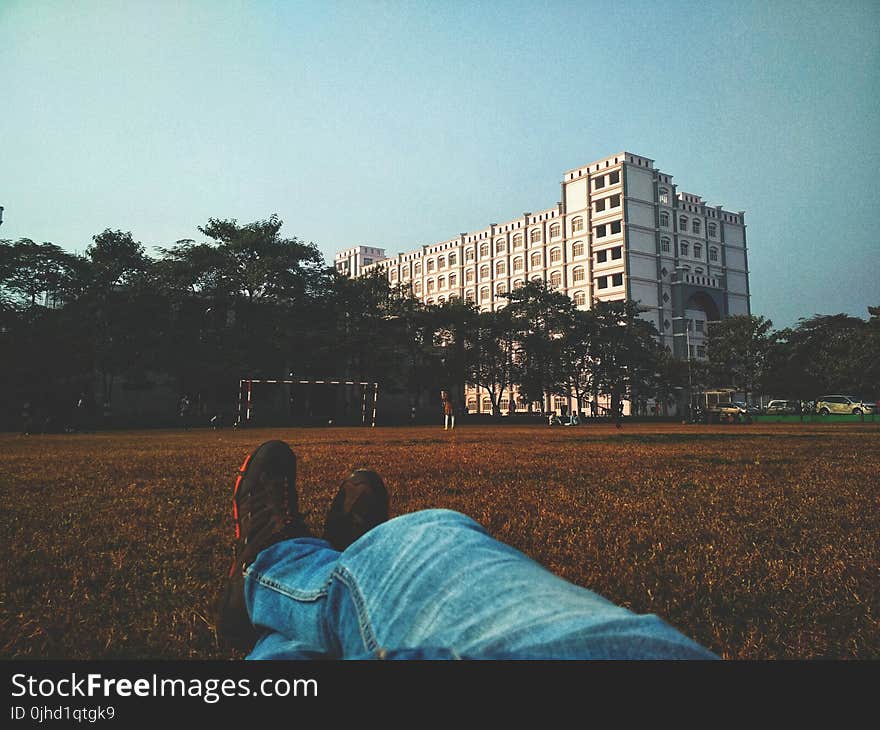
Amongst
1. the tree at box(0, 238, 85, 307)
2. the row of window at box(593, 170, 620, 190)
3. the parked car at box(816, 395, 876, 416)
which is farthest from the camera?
the row of window at box(593, 170, 620, 190)

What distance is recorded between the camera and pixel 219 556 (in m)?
3.11

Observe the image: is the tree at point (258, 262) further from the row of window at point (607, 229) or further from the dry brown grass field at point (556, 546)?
the row of window at point (607, 229)

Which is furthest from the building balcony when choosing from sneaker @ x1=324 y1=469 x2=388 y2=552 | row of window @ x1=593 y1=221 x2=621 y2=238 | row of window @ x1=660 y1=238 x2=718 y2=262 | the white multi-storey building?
sneaker @ x1=324 y1=469 x2=388 y2=552

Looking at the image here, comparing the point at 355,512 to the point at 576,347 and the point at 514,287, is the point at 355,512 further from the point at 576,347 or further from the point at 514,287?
the point at 514,287

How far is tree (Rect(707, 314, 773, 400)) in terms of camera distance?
50531 mm

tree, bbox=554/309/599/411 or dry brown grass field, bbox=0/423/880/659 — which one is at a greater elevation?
tree, bbox=554/309/599/411

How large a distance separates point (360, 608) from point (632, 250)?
237 ft

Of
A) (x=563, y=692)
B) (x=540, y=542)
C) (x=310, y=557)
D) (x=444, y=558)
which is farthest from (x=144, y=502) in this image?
(x=563, y=692)

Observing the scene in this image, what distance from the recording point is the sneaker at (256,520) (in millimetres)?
1841

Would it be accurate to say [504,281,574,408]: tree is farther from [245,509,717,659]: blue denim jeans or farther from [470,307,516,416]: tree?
[245,509,717,659]: blue denim jeans

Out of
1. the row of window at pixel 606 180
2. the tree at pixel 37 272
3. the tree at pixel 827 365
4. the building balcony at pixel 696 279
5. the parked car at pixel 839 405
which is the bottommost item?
the parked car at pixel 839 405

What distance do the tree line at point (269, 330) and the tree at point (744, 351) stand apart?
2.80 m

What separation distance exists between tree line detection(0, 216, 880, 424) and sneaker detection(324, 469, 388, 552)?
2303 centimetres

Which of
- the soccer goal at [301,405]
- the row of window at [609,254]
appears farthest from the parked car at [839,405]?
the soccer goal at [301,405]
